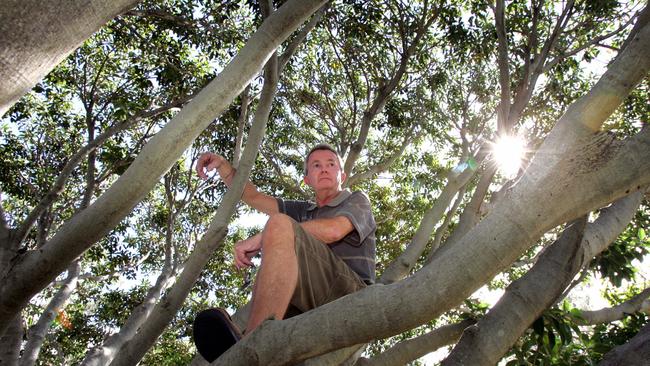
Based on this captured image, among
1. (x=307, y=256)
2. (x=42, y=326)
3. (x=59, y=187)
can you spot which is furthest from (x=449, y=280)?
(x=42, y=326)

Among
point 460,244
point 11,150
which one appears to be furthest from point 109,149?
point 460,244

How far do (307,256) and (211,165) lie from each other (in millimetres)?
1413

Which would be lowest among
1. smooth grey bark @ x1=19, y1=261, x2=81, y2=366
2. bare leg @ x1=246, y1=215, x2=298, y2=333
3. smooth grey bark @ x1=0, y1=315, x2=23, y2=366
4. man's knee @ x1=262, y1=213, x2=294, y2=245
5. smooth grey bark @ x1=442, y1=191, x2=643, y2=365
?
smooth grey bark @ x1=442, y1=191, x2=643, y2=365

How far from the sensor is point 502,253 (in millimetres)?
1479

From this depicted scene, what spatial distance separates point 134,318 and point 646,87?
8.05 meters

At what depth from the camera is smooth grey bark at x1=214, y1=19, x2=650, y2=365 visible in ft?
4.72

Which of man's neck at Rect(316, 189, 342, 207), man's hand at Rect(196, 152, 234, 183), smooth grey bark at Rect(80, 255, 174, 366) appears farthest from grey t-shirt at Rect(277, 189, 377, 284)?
smooth grey bark at Rect(80, 255, 174, 366)

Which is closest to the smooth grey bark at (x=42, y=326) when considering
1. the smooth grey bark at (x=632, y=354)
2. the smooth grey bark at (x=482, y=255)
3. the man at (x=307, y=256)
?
the man at (x=307, y=256)

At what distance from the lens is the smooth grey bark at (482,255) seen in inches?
56.6

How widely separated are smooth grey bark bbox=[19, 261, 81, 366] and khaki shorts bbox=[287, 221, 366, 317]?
4463 millimetres

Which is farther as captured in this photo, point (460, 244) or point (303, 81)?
point (303, 81)

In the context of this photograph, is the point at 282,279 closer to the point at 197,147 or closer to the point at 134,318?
the point at 134,318

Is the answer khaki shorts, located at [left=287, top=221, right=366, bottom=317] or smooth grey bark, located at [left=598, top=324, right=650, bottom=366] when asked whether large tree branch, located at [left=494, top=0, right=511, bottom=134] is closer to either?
khaki shorts, located at [left=287, top=221, right=366, bottom=317]

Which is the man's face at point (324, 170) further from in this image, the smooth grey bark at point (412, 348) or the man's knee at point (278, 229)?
the man's knee at point (278, 229)
